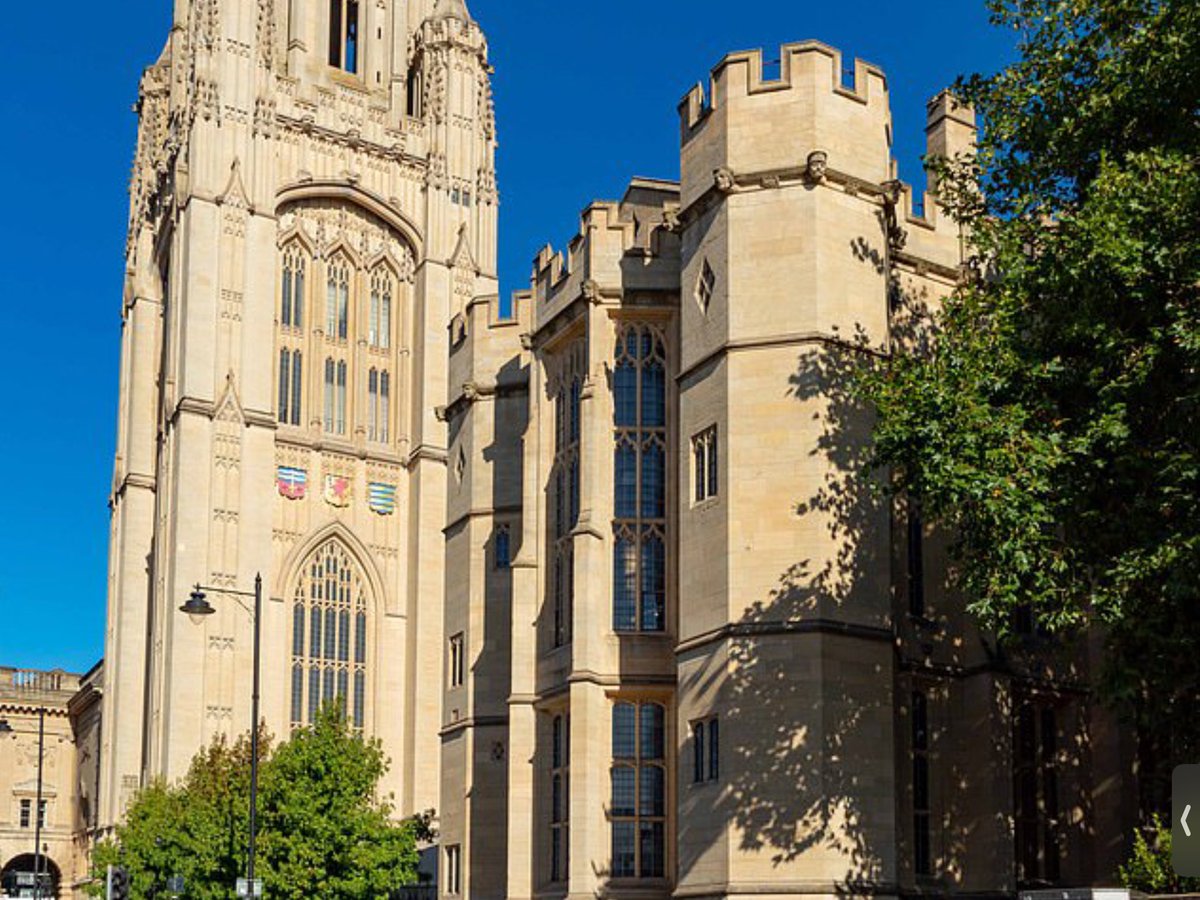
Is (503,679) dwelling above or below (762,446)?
below

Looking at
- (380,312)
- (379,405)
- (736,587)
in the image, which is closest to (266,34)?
(380,312)

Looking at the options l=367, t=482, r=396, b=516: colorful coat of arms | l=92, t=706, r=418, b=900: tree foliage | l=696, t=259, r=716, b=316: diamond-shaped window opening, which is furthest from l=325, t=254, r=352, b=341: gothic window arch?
l=696, t=259, r=716, b=316: diamond-shaped window opening

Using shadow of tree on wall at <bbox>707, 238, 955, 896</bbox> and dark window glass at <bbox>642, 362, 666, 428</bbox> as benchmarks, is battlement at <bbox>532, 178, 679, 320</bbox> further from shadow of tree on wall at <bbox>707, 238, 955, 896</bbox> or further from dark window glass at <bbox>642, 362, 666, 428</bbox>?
shadow of tree on wall at <bbox>707, 238, 955, 896</bbox>

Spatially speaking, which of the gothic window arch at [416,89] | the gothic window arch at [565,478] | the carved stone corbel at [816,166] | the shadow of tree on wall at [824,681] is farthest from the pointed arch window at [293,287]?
the shadow of tree on wall at [824,681]

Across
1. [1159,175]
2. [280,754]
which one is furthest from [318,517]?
[1159,175]

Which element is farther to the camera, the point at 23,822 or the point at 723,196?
the point at 23,822

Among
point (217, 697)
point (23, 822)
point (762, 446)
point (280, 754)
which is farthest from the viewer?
point (23, 822)

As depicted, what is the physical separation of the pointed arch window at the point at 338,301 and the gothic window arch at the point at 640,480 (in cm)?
4192

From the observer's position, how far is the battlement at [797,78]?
26109mm

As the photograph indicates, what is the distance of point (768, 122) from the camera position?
26.2 meters

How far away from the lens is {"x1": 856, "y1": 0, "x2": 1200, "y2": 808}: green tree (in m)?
20.1

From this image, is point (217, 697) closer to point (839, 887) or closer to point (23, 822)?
point (23, 822)

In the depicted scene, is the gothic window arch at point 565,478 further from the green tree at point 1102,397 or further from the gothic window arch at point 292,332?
the gothic window arch at point 292,332

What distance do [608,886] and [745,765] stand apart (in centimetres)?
416
